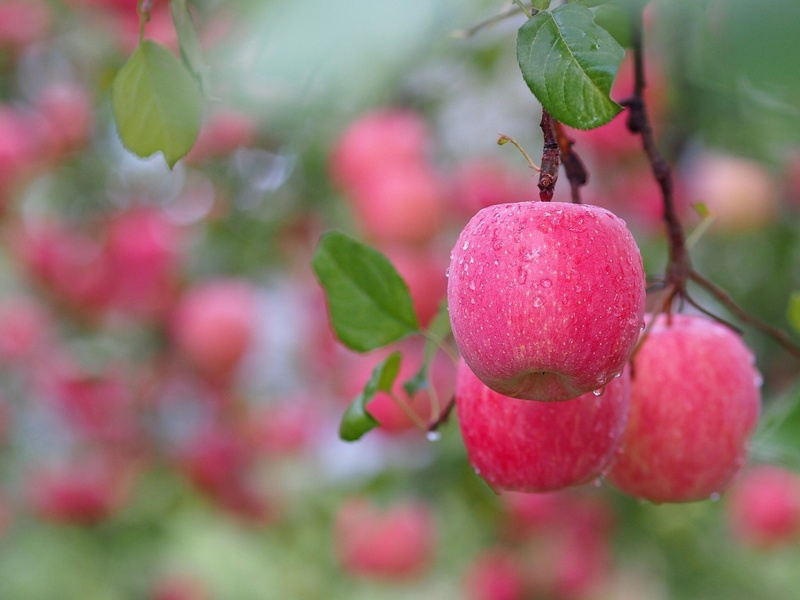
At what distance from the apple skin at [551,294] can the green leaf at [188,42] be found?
0.25 meters

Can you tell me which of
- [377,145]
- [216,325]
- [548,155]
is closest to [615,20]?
[548,155]

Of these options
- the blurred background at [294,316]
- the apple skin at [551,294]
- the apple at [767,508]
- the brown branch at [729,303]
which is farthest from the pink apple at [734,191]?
the apple skin at [551,294]

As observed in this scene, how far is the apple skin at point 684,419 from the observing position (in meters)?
0.63

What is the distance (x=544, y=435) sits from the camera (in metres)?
0.58

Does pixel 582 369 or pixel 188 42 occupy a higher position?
pixel 188 42

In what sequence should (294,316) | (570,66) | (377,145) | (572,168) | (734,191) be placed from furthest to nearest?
(294,316) → (734,191) → (377,145) → (572,168) → (570,66)

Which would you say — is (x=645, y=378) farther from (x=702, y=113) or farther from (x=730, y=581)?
(x=730, y=581)

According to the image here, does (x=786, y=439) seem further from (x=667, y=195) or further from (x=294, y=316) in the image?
(x=294, y=316)

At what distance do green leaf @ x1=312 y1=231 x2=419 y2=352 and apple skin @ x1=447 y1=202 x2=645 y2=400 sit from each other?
5.8 inches

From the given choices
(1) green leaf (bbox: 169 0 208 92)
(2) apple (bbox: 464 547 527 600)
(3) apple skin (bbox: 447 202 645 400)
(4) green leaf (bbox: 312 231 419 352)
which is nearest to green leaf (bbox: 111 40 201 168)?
(1) green leaf (bbox: 169 0 208 92)

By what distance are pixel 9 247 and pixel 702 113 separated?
1.47 metres

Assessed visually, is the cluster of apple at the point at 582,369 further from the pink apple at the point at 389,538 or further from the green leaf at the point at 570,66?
the pink apple at the point at 389,538

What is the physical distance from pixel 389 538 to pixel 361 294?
47.0 inches

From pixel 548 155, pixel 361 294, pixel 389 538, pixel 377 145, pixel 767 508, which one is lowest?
pixel 767 508
